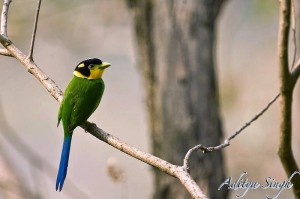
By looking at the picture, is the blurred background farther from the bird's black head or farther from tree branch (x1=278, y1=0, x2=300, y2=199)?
tree branch (x1=278, y1=0, x2=300, y2=199)

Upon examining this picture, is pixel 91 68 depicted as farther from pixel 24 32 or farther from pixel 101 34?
pixel 101 34

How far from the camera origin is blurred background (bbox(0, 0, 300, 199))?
22.5 ft

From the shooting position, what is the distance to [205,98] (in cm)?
461

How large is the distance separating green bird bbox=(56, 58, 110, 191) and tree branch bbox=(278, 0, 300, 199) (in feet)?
2.66

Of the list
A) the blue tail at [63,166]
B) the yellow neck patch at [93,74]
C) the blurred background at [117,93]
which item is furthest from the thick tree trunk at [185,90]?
the blurred background at [117,93]

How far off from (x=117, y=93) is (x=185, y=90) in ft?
12.5

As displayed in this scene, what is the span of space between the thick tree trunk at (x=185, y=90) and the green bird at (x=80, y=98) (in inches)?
57.1

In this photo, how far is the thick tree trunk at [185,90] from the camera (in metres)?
4.57

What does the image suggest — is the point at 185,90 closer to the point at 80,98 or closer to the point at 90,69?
the point at 90,69

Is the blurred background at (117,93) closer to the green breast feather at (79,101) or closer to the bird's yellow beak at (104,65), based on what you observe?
the bird's yellow beak at (104,65)

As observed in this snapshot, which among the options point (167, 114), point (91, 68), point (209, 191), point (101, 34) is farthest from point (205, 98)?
point (101, 34)

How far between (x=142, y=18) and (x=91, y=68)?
167 centimetres

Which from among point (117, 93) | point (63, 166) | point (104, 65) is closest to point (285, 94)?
point (63, 166)

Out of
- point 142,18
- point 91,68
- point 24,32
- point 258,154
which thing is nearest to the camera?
point 91,68
